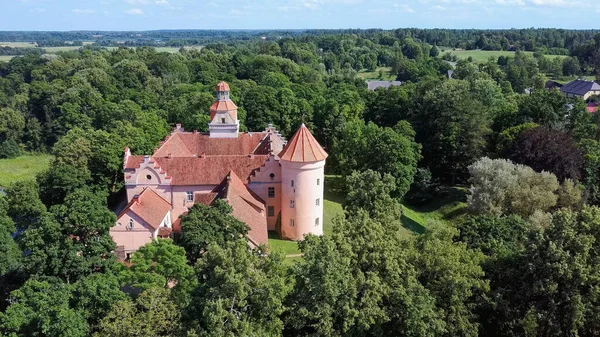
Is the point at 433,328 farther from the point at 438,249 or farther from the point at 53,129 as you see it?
the point at 53,129

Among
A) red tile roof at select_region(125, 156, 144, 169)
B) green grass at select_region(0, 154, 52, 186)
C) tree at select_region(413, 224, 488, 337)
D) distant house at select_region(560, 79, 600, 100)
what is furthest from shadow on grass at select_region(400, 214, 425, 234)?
distant house at select_region(560, 79, 600, 100)

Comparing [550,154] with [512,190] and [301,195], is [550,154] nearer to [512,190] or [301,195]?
[512,190]

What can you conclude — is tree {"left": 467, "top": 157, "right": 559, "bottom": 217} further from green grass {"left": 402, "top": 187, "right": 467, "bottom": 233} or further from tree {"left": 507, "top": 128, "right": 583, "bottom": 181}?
green grass {"left": 402, "top": 187, "right": 467, "bottom": 233}

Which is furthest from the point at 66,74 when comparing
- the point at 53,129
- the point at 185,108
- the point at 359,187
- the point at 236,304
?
the point at 236,304

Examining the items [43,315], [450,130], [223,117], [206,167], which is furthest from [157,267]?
[450,130]

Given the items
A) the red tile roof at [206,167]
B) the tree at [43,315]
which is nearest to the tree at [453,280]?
the tree at [43,315]

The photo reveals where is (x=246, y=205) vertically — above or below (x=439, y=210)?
above
